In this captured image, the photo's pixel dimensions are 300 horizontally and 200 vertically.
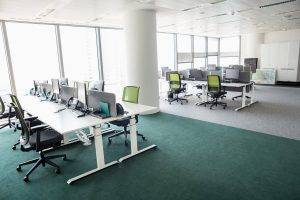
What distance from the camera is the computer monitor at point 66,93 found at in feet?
13.8

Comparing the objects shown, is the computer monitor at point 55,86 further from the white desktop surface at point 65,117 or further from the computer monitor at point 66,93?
the white desktop surface at point 65,117

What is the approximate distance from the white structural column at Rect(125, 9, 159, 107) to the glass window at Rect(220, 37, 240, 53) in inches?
404

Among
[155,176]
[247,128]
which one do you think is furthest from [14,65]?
[247,128]

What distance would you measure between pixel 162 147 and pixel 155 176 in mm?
983

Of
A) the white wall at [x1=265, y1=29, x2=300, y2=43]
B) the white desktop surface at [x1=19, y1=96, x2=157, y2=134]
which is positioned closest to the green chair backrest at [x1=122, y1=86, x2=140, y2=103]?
the white desktop surface at [x1=19, y1=96, x2=157, y2=134]

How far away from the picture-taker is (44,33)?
688cm

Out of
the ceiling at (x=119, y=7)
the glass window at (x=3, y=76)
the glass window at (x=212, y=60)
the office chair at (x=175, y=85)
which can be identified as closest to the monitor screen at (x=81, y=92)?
the ceiling at (x=119, y=7)

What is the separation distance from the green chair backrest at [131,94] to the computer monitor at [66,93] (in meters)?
1.08

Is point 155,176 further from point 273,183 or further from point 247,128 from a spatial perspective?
point 247,128

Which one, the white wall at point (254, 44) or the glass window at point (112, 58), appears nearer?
the glass window at point (112, 58)

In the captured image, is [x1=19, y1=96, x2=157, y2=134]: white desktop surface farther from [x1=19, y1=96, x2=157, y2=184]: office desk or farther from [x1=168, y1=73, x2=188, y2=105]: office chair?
[x1=168, y1=73, x2=188, y2=105]: office chair

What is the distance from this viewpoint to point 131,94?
450 cm

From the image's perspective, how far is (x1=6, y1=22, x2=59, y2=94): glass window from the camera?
252 inches

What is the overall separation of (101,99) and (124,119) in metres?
0.62
